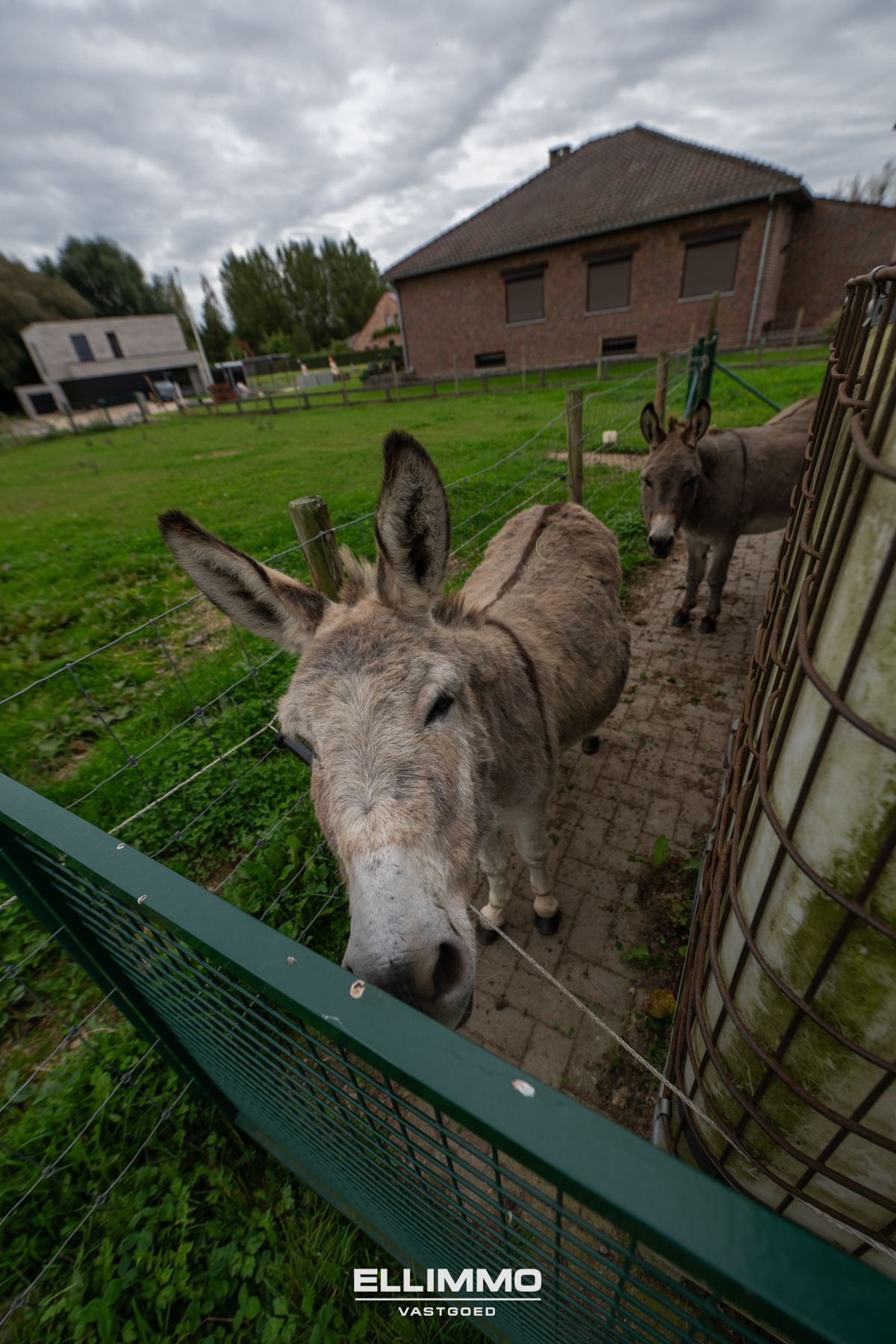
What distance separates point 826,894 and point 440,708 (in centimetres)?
117

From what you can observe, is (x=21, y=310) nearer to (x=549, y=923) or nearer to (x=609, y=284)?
(x=609, y=284)

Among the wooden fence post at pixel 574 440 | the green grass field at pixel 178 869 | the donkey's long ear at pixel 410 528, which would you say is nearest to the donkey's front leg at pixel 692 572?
the wooden fence post at pixel 574 440

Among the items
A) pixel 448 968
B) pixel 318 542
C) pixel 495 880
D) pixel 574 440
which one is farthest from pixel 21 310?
pixel 448 968

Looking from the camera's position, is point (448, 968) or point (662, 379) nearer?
point (448, 968)

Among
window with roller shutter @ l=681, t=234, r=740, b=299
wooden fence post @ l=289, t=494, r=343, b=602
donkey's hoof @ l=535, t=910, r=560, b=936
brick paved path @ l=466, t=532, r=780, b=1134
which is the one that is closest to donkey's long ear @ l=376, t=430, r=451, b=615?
wooden fence post @ l=289, t=494, r=343, b=602

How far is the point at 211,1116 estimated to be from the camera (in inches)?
96.3

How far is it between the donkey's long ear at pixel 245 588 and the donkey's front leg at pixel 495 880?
1.55 metres

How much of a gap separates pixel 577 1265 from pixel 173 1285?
1.81m

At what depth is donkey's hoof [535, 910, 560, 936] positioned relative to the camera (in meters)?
3.12

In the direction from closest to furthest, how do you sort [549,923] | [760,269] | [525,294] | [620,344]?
[549,923], [760,269], [620,344], [525,294]

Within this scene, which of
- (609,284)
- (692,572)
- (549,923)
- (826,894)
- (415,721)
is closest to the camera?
(826,894)

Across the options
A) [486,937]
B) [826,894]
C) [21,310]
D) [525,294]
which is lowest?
[486,937]

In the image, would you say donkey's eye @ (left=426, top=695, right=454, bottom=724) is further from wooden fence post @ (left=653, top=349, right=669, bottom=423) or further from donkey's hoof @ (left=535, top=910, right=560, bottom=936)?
wooden fence post @ (left=653, top=349, right=669, bottom=423)

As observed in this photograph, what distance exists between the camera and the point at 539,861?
305 cm
